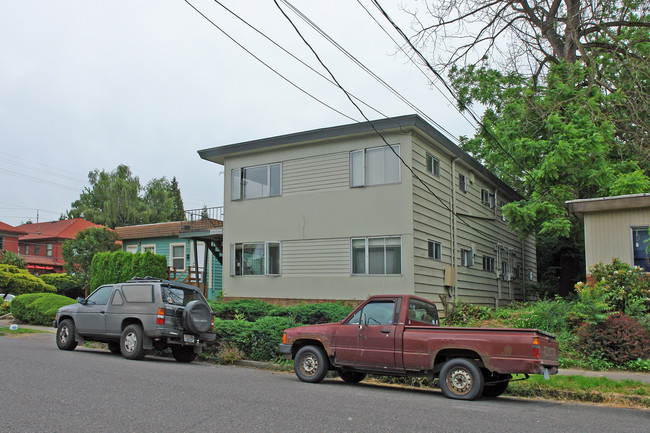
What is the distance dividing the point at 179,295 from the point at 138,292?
0.94m

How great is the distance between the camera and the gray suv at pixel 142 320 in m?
12.6

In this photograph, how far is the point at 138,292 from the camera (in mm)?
13227

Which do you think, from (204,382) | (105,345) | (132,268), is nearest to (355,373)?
(204,382)

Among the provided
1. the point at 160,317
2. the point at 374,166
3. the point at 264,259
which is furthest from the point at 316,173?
the point at 160,317

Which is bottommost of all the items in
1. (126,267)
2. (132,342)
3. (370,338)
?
(132,342)

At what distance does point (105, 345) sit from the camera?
15.8 metres

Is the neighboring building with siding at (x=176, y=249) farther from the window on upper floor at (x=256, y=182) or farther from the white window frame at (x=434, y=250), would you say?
the white window frame at (x=434, y=250)

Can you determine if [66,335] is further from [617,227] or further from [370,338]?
[617,227]

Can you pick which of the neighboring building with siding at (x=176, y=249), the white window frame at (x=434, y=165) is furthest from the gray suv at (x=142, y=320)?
the neighboring building with siding at (x=176, y=249)

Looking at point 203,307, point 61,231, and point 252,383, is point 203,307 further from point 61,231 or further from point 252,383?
point 61,231

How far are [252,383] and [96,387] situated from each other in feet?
8.13

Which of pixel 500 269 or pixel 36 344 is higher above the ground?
pixel 500 269

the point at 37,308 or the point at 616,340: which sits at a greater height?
the point at 37,308

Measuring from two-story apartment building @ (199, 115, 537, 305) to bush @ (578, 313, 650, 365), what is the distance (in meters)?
5.84
